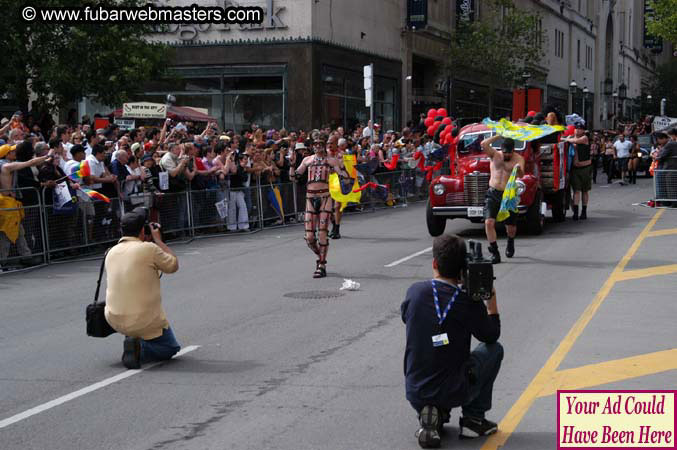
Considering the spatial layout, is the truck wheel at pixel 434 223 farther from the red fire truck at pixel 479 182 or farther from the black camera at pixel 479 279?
the black camera at pixel 479 279

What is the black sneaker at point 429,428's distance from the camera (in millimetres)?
6180

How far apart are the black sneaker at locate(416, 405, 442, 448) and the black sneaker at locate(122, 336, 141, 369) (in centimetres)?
333

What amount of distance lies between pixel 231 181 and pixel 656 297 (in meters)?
11.2

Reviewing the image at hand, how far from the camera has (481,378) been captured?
6.33m

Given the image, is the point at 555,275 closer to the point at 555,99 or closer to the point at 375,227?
the point at 375,227

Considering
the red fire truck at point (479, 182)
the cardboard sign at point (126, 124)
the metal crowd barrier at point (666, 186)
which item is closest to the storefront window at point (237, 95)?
the cardboard sign at point (126, 124)

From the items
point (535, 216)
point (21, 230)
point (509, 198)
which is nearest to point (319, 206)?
point (509, 198)

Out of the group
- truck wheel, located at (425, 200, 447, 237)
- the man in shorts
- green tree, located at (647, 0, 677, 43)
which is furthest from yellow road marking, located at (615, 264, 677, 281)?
green tree, located at (647, 0, 677, 43)

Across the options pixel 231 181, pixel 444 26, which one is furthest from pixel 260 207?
pixel 444 26

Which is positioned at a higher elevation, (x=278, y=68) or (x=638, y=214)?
(x=278, y=68)

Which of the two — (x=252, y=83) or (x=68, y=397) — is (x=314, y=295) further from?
(x=252, y=83)

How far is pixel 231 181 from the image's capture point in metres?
21.2

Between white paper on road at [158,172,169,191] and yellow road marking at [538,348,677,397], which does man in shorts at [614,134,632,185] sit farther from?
yellow road marking at [538,348,677,397]

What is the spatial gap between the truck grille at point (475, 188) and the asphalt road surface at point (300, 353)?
2301mm
